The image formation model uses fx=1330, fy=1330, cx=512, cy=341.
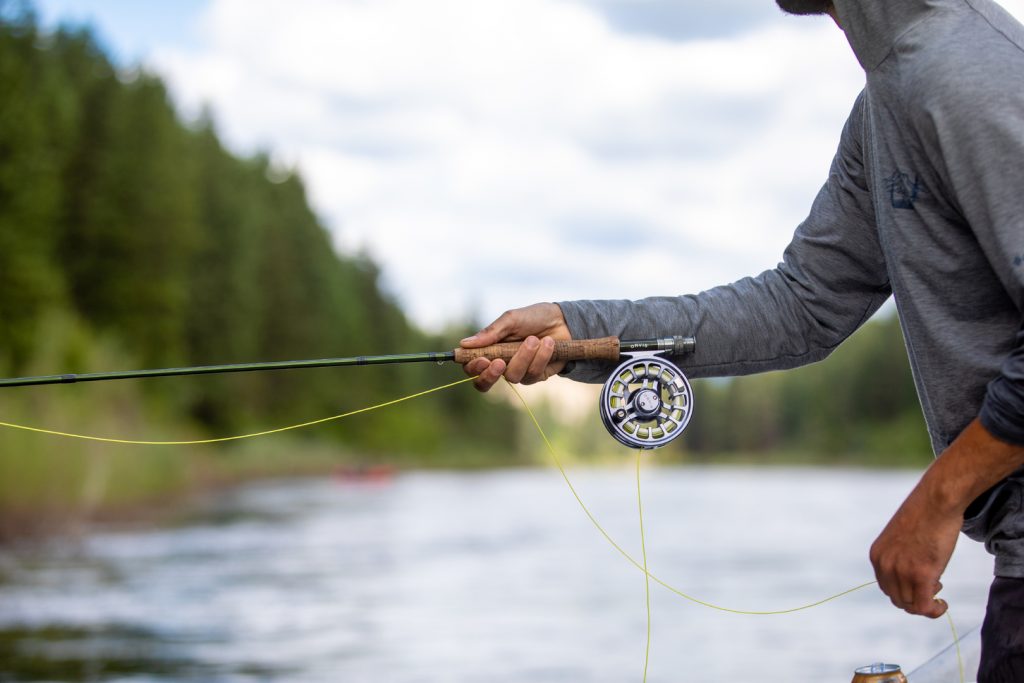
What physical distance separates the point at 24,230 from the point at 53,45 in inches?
656

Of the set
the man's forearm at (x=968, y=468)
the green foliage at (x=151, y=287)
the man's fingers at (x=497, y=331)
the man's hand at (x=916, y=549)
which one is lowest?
the man's hand at (x=916, y=549)

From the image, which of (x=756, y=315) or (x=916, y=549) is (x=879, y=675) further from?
(x=756, y=315)

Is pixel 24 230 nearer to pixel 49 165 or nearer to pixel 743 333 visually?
pixel 49 165

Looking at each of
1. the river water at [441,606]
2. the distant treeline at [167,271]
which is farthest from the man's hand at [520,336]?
the distant treeline at [167,271]

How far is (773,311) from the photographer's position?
2156 millimetres

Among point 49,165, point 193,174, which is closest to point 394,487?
point 193,174

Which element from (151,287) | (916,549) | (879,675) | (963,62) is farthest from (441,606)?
(151,287)

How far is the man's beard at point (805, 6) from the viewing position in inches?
74.2

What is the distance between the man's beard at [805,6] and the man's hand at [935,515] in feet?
2.21

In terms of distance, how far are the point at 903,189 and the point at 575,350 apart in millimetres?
641

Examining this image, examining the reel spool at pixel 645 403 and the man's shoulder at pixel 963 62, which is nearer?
the man's shoulder at pixel 963 62

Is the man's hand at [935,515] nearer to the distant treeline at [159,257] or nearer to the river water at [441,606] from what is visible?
the river water at [441,606]

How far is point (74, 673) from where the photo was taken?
882 cm

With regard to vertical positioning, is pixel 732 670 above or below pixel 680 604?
below
